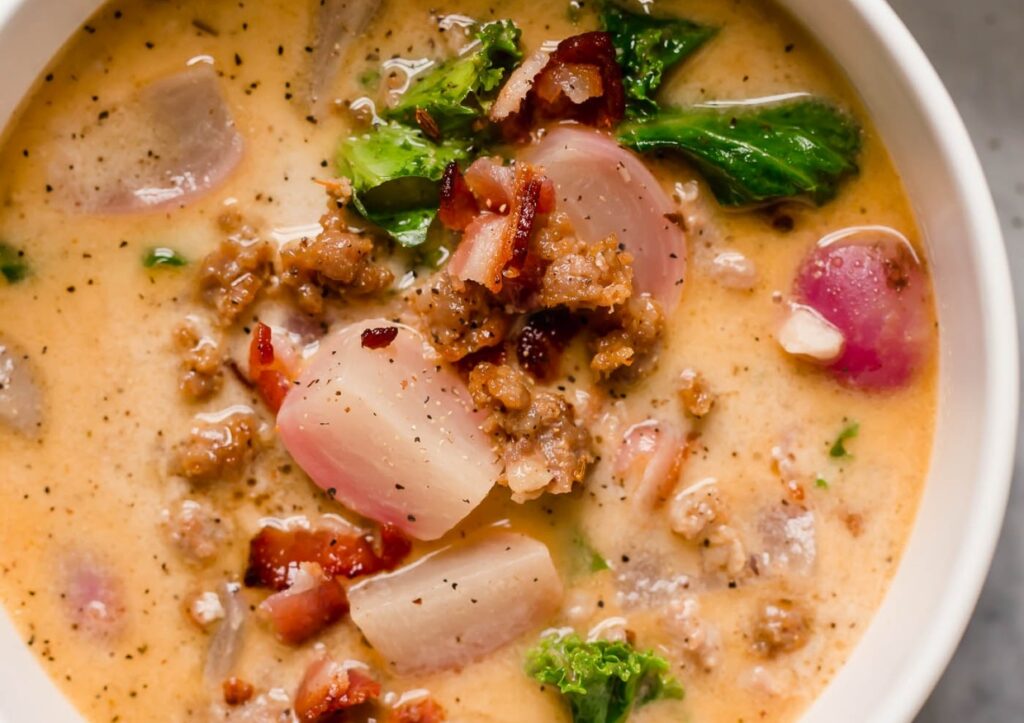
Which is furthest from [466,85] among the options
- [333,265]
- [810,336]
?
[810,336]

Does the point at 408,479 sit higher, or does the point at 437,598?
the point at 408,479

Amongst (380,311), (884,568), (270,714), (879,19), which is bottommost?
(270,714)

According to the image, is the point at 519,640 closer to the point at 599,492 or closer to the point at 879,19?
the point at 599,492

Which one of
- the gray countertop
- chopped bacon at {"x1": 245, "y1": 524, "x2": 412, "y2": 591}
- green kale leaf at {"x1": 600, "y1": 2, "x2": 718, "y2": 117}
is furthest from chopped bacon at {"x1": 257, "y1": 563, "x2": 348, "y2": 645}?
the gray countertop

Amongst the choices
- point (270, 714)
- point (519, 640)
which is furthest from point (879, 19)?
point (270, 714)

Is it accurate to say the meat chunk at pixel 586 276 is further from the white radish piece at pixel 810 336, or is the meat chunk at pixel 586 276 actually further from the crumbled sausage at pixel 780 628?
the crumbled sausage at pixel 780 628

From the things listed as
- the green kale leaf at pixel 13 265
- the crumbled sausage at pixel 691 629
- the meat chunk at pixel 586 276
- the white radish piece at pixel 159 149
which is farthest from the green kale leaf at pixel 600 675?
the green kale leaf at pixel 13 265

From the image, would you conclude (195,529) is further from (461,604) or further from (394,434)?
(461,604)

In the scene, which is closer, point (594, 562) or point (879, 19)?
point (879, 19)
